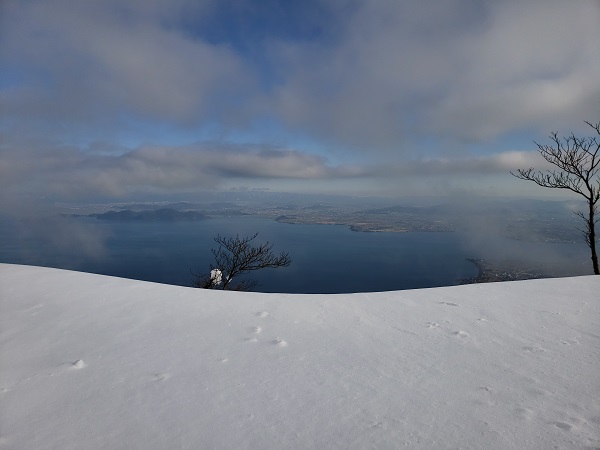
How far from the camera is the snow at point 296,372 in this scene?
169 cm

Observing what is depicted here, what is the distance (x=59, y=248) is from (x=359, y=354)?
182m

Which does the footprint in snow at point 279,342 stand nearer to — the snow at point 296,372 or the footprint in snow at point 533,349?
the snow at point 296,372

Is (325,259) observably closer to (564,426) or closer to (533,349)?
(533,349)

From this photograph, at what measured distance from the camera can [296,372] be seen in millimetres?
2342

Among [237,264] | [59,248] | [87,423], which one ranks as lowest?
[59,248]

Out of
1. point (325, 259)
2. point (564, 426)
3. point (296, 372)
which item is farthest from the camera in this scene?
point (325, 259)

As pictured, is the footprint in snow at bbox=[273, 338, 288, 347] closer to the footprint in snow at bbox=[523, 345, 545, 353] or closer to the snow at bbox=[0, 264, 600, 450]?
the snow at bbox=[0, 264, 600, 450]

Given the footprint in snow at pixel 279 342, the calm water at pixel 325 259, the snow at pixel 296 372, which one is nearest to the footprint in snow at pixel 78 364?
the snow at pixel 296 372

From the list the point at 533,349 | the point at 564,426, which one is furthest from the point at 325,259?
the point at 564,426

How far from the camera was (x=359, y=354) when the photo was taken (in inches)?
104

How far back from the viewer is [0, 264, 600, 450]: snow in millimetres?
1687

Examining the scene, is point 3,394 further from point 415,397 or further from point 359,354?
point 415,397

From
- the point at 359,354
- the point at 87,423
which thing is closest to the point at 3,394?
the point at 87,423

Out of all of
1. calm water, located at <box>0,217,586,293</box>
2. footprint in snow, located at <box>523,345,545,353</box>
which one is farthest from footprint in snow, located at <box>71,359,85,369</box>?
calm water, located at <box>0,217,586,293</box>
